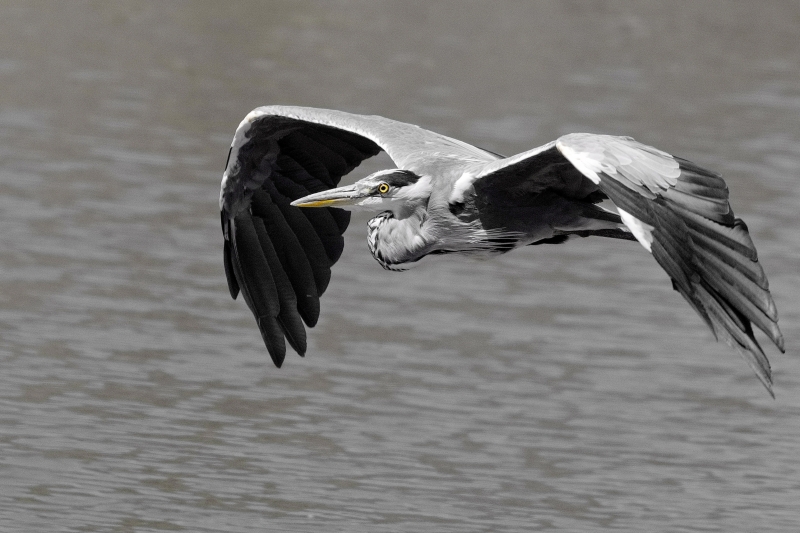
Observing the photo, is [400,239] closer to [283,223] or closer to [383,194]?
[383,194]

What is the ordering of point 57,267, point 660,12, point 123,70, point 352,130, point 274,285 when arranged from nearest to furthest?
1. point 352,130
2. point 274,285
3. point 57,267
4. point 123,70
5. point 660,12

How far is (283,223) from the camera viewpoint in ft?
36.7

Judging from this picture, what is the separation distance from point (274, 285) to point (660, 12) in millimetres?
18259

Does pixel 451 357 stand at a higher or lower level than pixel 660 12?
lower

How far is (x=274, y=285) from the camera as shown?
11086mm

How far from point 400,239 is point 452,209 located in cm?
43

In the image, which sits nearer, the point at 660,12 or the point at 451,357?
the point at 451,357

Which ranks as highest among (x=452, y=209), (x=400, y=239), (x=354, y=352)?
(x=452, y=209)

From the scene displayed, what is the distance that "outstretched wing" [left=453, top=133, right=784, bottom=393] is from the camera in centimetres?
771

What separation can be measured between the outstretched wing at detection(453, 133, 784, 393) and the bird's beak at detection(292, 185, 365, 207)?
1.90 m

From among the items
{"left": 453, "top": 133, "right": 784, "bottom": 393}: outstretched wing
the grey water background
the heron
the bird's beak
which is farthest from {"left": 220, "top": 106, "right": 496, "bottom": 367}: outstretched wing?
{"left": 453, "top": 133, "right": 784, "bottom": 393}: outstretched wing

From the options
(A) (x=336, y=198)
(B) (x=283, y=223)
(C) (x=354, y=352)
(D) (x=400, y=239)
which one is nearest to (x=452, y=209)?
(D) (x=400, y=239)

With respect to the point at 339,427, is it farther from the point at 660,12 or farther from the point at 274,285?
the point at 660,12

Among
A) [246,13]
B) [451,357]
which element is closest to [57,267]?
[451,357]
